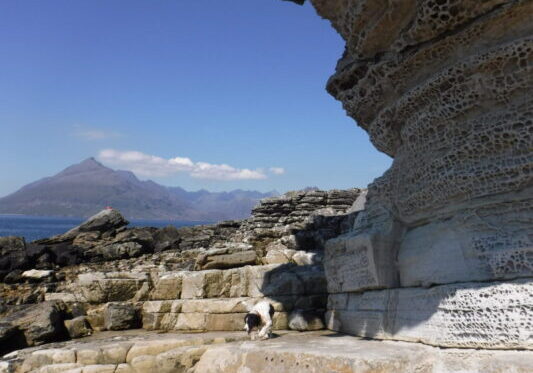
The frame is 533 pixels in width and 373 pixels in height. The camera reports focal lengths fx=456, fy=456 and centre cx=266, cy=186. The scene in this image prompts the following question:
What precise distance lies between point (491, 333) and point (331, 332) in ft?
8.28

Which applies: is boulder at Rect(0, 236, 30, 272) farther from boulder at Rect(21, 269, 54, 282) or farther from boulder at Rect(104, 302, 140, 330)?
boulder at Rect(104, 302, 140, 330)

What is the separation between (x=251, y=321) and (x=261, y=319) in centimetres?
15

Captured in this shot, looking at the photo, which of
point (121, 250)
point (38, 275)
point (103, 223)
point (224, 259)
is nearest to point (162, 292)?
point (224, 259)

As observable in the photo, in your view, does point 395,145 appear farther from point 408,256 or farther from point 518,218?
point 518,218

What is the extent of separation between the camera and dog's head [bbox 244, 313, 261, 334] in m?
6.14

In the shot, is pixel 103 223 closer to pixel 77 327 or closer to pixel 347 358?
pixel 77 327

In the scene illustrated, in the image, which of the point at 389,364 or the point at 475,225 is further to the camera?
the point at 475,225

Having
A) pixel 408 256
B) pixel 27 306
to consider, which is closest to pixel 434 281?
pixel 408 256

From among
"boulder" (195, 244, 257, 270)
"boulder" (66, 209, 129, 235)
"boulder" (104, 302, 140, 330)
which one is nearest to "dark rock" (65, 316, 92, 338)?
"boulder" (104, 302, 140, 330)

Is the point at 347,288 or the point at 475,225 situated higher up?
the point at 475,225

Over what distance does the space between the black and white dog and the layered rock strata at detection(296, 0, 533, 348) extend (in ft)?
3.22

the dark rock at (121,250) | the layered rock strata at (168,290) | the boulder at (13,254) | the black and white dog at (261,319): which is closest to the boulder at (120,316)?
the layered rock strata at (168,290)

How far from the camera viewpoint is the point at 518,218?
14.4 feet

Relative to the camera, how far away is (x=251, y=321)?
616 centimetres
